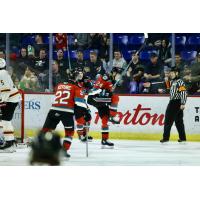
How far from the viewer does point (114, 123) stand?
3.91m

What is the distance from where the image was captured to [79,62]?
3.62 m

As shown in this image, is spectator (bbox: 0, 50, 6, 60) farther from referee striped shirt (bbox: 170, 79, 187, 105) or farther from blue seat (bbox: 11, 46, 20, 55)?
referee striped shirt (bbox: 170, 79, 187, 105)

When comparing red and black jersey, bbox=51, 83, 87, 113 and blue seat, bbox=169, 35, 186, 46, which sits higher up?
blue seat, bbox=169, 35, 186, 46

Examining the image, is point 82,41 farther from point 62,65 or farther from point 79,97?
point 79,97

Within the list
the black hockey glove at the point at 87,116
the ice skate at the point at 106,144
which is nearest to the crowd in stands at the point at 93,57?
the black hockey glove at the point at 87,116

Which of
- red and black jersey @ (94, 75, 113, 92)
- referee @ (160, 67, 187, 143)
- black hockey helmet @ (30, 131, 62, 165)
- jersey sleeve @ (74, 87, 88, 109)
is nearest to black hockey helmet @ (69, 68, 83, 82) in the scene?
jersey sleeve @ (74, 87, 88, 109)

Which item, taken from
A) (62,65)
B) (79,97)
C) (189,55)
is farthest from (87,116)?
(189,55)

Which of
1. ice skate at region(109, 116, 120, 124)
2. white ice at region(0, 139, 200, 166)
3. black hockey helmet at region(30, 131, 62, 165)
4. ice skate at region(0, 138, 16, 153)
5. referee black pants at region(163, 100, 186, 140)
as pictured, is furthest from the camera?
ice skate at region(109, 116, 120, 124)

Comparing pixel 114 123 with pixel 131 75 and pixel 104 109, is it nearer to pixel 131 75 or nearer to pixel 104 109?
pixel 104 109

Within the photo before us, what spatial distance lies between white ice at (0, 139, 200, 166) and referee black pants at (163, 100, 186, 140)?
0.13 m

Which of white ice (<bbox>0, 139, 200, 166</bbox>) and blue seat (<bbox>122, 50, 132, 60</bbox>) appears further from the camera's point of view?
blue seat (<bbox>122, 50, 132, 60</bbox>)

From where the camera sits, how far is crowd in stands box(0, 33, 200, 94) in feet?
11.8
